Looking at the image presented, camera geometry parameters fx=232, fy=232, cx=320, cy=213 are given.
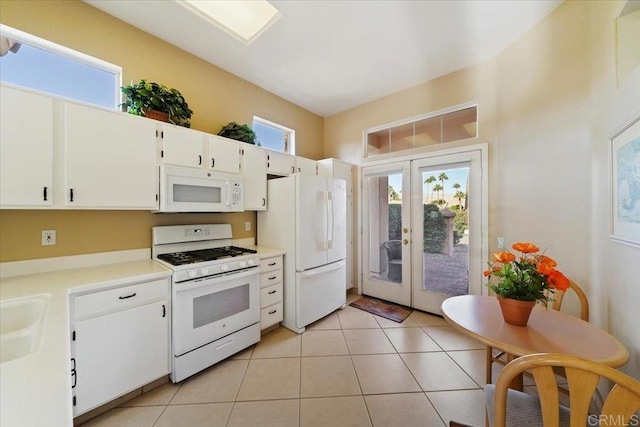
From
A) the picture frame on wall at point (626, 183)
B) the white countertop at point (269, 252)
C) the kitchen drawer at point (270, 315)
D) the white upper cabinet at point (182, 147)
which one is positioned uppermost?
the white upper cabinet at point (182, 147)

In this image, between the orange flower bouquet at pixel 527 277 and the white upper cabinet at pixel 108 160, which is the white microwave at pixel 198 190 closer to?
the white upper cabinet at pixel 108 160

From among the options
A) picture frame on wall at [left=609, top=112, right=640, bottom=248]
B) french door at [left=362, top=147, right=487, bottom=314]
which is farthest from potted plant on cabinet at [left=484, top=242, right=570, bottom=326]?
french door at [left=362, top=147, right=487, bottom=314]

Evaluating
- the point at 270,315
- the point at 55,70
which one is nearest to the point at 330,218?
the point at 270,315

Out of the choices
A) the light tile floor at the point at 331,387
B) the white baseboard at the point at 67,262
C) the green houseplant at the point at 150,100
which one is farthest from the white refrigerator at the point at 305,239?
the white baseboard at the point at 67,262

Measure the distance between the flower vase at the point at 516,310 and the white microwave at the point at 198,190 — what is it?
7.96ft

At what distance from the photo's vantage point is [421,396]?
1788 mm

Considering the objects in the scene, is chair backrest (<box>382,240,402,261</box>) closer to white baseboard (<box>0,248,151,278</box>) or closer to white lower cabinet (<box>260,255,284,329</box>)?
white lower cabinet (<box>260,255,284,329</box>)

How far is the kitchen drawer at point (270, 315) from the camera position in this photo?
100 inches

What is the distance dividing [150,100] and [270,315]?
2.42 meters

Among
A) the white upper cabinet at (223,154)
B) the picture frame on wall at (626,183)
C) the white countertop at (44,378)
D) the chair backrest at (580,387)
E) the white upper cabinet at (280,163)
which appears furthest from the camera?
the white upper cabinet at (280,163)

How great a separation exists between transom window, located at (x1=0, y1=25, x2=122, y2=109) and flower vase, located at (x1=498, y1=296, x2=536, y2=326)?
335cm

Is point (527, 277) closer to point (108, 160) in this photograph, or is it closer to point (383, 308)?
point (383, 308)

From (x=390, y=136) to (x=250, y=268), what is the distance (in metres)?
2.85

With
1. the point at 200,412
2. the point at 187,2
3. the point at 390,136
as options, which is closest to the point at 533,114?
the point at 390,136
